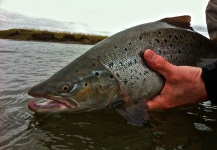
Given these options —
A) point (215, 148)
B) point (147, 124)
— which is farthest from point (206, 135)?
point (147, 124)

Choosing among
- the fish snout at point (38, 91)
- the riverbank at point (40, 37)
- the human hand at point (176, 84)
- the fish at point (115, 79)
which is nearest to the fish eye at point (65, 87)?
the fish at point (115, 79)

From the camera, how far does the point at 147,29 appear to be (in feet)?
10.7

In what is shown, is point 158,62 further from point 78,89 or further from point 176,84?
point 78,89

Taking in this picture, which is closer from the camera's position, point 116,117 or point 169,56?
point 169,56

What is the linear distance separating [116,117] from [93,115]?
30cm

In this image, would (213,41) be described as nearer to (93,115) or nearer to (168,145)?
(168,145)

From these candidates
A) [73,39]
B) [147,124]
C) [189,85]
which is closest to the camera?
[147,124]

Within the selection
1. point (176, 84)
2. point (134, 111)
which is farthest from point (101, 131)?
point (176, 84)

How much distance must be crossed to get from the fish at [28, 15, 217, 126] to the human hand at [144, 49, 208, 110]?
3.3 inches

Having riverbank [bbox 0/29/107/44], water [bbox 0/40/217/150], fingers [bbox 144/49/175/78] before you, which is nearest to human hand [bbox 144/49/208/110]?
fingers [bbox 144/49/175/78]

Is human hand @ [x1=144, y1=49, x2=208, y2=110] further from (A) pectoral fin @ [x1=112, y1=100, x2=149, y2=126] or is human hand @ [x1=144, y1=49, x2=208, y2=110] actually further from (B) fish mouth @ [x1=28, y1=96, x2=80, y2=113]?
(B) fish mouth @ [x1=28, y1=96, x2=80, y2=113]

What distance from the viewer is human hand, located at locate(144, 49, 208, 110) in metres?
2.98

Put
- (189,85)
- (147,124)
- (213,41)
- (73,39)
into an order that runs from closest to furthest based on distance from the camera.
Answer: (147,124) → (189,85) → (213,41) → (73,39)

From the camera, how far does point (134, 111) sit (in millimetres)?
2967
